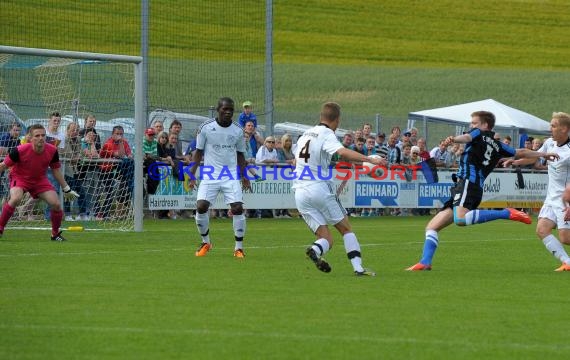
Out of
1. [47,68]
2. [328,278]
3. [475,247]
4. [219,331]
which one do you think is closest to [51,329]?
[219,331]

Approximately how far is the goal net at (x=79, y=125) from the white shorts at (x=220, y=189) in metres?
5.14

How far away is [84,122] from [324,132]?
11194 mm

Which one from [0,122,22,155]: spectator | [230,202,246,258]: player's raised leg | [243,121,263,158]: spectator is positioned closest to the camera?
[230,202,246,258]: player's raised leg

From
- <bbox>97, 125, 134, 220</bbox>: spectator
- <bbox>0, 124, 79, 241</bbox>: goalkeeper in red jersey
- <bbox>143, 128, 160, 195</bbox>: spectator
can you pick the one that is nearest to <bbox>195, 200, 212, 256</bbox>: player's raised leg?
<bbox>0, 124, 79, 241</bbox>: goalkeeper in red jersey

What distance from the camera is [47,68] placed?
75.0 feet

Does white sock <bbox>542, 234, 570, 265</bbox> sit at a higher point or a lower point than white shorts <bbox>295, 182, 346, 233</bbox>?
lower

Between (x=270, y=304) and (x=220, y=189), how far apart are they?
6.41 m

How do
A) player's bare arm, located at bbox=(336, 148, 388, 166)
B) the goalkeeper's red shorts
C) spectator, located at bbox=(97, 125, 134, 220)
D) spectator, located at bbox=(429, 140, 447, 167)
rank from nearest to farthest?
player's bare arm, located at bbox=(336, 148, 388, 166)
the goalkeeper's red shorts
spectator, located at bbox=(97, 125, 134, 220)
spectator, located at bbox=(429, 140, 447, 167)

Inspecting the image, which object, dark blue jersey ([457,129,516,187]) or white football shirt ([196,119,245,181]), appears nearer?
dark blue jersey ([457,129,516,187])

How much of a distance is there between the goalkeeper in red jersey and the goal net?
3.01 metres

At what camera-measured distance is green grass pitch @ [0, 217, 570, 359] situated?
854 centimetres

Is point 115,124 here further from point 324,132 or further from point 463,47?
point 463,47

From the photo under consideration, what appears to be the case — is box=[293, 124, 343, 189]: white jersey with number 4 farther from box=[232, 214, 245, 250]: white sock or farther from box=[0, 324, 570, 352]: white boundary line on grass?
box=[0, 324, 570, 352]: white boundary line on grass

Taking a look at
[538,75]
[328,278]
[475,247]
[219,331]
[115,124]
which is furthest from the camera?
[538,75]
